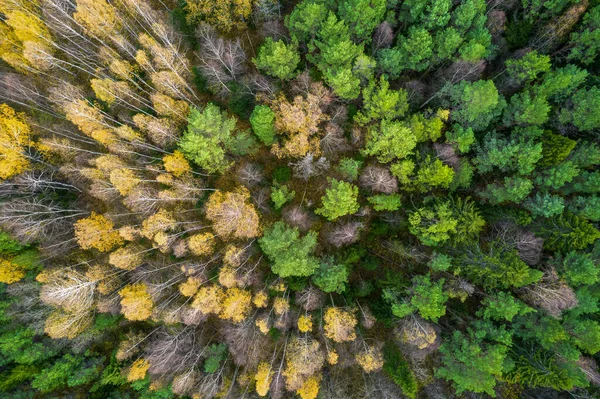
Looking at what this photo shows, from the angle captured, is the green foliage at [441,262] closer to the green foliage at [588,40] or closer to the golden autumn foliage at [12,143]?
the green foliage at [588,40]

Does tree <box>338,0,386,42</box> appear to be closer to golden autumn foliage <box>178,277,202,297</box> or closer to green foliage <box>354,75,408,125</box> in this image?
green foliage <box>354,75,408,125</box>

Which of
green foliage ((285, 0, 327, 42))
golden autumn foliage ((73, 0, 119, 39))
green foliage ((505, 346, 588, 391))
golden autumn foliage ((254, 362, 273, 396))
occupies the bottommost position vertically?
green foliage ((505, 346, 588, 391))

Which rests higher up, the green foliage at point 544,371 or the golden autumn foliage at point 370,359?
the golden autumn foliage at point 370,359

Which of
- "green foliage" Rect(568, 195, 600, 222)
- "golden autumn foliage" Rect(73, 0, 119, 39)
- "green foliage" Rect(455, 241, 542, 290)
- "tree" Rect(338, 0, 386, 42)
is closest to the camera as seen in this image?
"green foliage" Rect(455, 241, 542, 290)

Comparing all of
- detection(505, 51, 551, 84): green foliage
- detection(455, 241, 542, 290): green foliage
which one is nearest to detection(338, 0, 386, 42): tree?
detection(505, 51, 551, 84): green foliage

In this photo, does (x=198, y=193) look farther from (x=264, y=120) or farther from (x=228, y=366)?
(x=228, y=366)

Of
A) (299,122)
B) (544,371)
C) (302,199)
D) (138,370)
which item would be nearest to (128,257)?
(138,370)

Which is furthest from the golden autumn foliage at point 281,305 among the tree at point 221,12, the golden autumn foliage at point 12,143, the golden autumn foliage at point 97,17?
the golden autumn foliage at point 97,17

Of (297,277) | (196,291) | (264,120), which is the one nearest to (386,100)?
(264,120)
